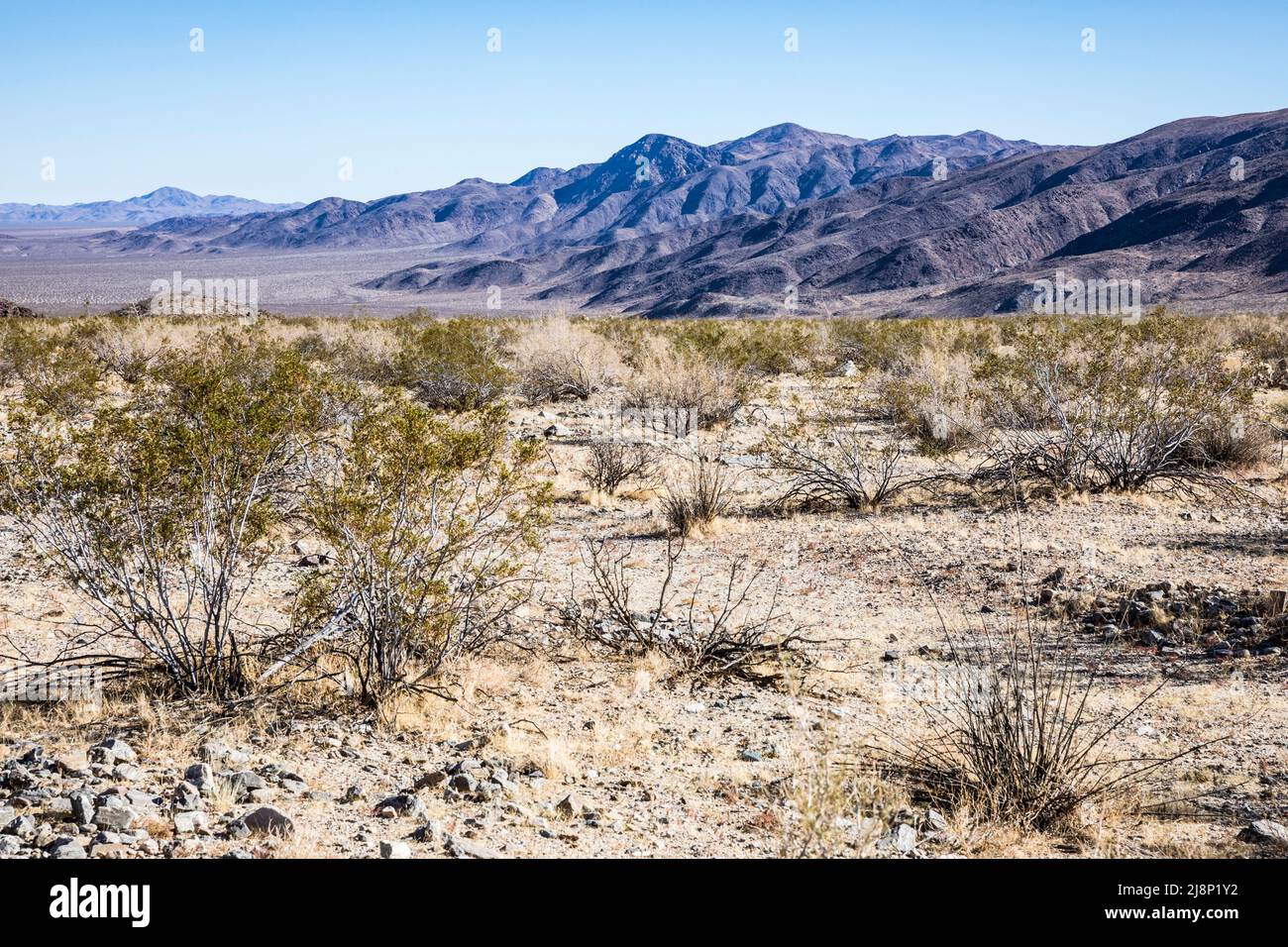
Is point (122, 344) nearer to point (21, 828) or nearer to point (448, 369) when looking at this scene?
point (448, 369)

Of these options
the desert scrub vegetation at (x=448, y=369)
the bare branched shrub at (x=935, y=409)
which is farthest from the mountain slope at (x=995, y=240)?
the bare branched shrub at (x=935, y=409)

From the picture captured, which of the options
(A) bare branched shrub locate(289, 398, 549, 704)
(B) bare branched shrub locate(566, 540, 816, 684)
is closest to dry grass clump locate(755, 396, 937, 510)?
(B) bare branched shrub locate(566, 540, 816, 684)

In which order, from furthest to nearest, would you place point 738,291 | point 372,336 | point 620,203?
point 620,203 < point 738,291 < point 372,336

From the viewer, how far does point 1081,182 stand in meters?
103

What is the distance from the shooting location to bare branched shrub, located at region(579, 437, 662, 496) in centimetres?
1175

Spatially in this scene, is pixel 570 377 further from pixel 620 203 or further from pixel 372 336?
pixel 620 203

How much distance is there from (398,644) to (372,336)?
2000 centimetres

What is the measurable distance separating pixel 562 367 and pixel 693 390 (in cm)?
469

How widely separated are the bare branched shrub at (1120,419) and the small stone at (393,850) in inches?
335

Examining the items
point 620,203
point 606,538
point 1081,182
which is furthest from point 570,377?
point 620,203

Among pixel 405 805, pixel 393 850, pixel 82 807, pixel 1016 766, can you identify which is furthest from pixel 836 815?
pixel 82 807

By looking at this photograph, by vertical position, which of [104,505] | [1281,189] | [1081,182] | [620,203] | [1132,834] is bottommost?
[1132,834]

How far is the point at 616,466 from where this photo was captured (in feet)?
38.7

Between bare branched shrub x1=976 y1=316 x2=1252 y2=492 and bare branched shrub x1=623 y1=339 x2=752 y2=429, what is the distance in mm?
4873
